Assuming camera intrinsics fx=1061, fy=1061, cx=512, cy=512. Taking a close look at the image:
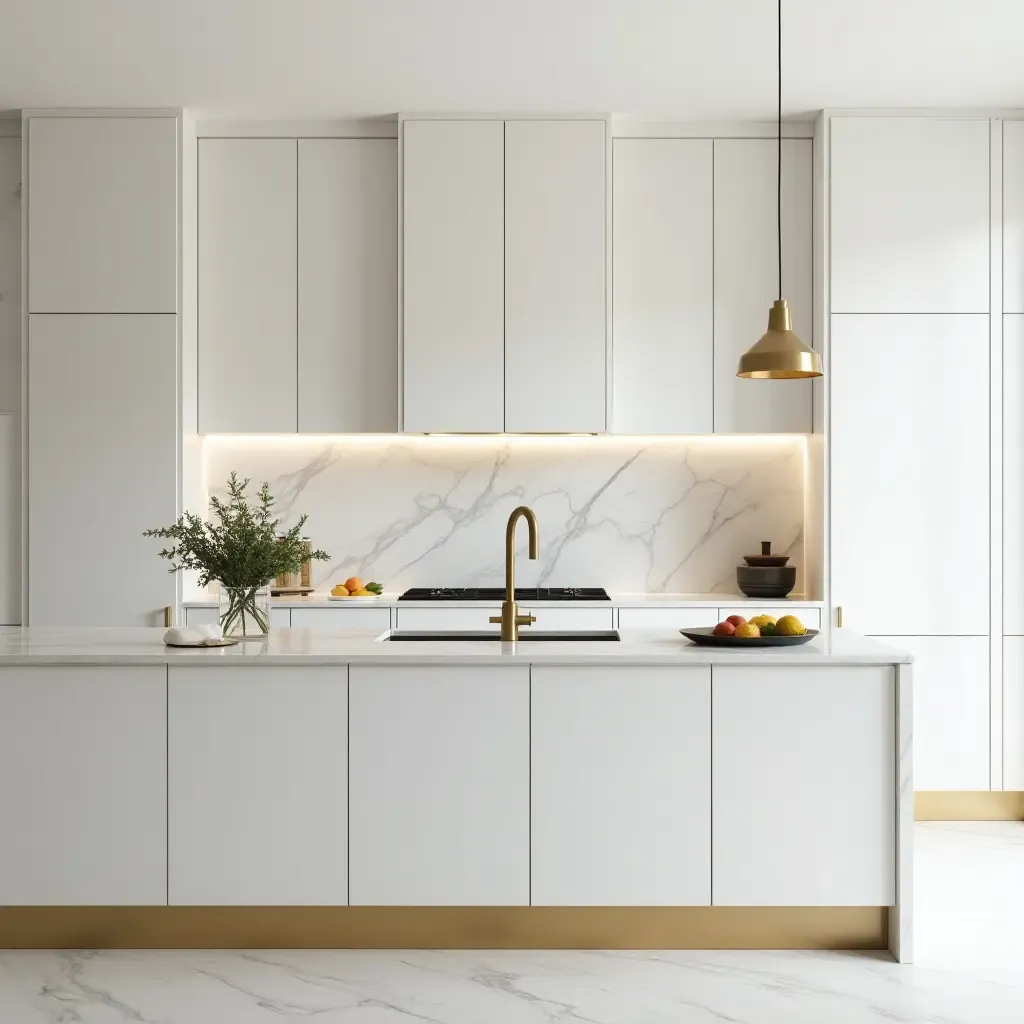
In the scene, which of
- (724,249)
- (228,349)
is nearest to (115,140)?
(228,349)

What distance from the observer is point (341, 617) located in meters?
4.32

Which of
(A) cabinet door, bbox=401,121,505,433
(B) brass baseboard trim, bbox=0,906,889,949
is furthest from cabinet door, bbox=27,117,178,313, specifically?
(B) brass baseboard trim, bbox=0,906,889,949

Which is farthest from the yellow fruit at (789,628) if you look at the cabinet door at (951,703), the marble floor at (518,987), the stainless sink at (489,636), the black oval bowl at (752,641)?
the cabinet door at (951,703)

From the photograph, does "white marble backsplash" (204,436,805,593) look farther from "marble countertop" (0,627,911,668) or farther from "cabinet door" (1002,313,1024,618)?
"marble countertop" (0,627,911,668)

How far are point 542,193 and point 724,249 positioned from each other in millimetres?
820

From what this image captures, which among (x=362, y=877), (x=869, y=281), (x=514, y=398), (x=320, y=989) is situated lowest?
(x=320, y=989)

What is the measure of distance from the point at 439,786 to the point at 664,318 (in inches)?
97.8

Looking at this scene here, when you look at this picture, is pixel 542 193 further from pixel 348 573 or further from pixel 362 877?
pixel 362 877

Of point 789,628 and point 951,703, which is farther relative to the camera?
point 951,703

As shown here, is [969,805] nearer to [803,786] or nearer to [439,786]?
[803,786]

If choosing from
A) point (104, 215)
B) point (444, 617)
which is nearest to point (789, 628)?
point (444, 617)

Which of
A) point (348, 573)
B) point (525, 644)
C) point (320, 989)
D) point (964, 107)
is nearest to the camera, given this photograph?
point (320, 989)

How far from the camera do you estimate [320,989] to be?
2658 mm

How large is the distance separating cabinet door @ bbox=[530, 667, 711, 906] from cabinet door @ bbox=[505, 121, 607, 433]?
1833 mm
